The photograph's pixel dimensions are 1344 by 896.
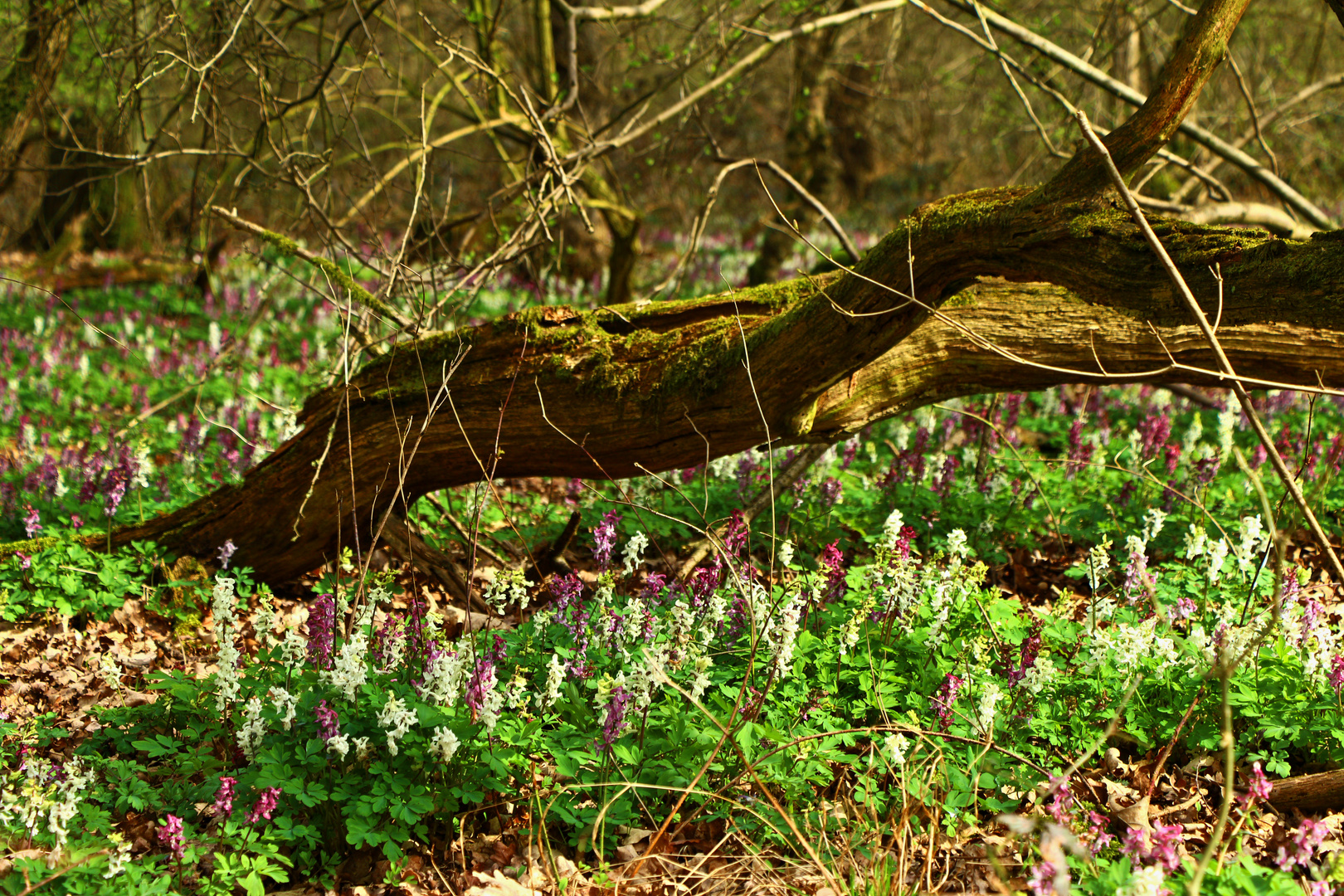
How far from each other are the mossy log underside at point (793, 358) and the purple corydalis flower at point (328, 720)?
0.83m

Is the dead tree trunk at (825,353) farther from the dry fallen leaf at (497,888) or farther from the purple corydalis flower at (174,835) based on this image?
the dry fallen leaf at (497,888)

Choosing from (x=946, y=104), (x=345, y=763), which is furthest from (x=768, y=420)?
(x=946, y=104)

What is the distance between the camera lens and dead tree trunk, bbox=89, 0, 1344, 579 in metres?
2.88

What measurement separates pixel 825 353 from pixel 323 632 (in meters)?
2.19

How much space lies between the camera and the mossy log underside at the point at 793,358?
115 inches

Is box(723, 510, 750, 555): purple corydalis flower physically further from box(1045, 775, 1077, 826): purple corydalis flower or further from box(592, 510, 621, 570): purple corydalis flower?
box(1045, 775, 1077, 826): purple corydalis flower

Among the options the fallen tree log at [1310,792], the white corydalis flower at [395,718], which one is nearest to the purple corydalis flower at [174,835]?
the white corydalis flower at [395,718]

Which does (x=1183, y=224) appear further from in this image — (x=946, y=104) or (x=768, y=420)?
(x=946, y=104)

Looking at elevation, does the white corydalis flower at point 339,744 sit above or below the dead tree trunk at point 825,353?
below

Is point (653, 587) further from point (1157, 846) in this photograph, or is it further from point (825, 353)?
point (1157, 846)

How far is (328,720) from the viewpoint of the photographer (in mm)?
3029

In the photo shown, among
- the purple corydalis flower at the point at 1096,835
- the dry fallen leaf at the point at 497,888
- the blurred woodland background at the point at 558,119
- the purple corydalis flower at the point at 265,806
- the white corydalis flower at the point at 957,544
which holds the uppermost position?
the blurred woodland background at the point at 558,119

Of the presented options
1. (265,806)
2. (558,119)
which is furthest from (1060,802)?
(558,119)

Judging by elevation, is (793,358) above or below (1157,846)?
above
